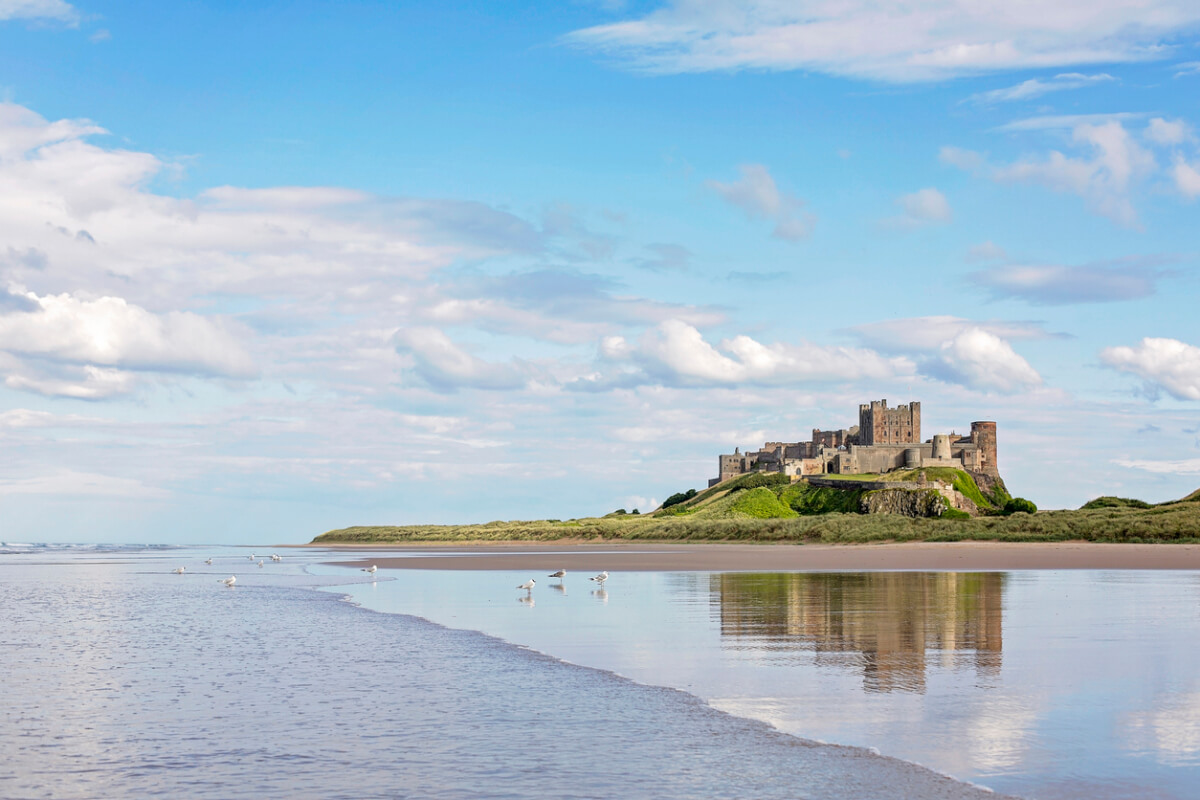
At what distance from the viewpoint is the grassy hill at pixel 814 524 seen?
66.9 m

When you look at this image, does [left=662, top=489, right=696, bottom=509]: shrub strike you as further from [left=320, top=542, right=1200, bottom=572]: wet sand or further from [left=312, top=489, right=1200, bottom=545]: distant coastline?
[left=320, top=542, right=1200, bottom=572]: wet sand

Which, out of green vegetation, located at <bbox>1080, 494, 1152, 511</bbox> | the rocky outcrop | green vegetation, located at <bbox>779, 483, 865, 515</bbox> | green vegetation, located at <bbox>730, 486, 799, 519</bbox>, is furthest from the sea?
green vegetation, located at <bbox>730, 486, 799, 519</bbox>

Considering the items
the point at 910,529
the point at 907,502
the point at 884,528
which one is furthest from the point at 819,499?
the point at 910,529

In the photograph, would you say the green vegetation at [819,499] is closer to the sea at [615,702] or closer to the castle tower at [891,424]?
the castle tower at [891,424]

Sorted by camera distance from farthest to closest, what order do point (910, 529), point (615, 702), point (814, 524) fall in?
point (814, 524)
point (910, 529)
point (615, 702)

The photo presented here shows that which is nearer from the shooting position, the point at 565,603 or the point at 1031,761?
the point at 1031,761

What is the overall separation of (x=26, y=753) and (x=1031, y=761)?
9.74 meters

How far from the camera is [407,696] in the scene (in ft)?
43.2

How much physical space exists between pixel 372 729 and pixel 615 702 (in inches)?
120

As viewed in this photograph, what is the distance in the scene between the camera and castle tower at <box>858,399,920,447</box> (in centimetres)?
15638

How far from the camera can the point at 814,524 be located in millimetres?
88000

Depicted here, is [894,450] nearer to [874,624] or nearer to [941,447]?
[941,447]

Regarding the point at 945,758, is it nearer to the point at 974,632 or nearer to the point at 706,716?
the point at 706,716

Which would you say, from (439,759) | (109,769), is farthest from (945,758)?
(109,769)
